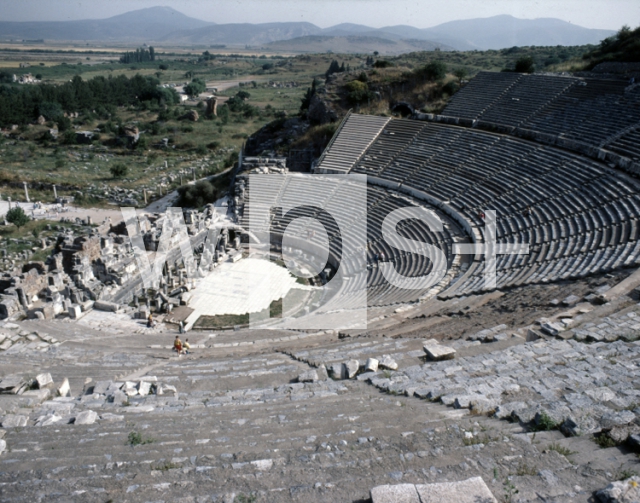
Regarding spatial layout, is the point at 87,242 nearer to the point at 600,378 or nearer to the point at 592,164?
the point at 600,378

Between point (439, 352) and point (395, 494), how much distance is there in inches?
189

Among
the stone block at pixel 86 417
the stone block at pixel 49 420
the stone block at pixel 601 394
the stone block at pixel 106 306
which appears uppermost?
the stone block at pixel 601 394

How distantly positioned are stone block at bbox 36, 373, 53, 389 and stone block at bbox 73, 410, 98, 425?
2.35m

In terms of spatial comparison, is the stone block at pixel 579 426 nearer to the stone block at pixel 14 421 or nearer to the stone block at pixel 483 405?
the stone block at pixel 483 405

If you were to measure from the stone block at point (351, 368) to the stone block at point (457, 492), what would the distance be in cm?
409

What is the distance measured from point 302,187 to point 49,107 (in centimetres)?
4584

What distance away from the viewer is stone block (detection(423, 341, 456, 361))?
877 centimetres

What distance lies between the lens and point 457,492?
14.0 ft

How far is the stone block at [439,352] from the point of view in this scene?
28.8 ft

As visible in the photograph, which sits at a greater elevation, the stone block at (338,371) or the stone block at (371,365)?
the stone block at (371,365)

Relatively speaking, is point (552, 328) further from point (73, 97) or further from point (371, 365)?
point (73, 97)

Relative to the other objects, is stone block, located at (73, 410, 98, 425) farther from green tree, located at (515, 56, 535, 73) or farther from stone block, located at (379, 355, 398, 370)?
green tree, located at (515, 56, 535, 73)

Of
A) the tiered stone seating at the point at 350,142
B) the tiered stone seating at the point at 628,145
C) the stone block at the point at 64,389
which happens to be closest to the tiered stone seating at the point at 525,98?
the tiered stone seating at the point at 628,145

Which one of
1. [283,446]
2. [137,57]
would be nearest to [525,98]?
[283,446]
